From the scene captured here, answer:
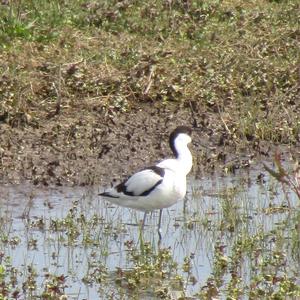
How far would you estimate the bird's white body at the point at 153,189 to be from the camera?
10838mm

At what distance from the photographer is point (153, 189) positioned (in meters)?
10.9

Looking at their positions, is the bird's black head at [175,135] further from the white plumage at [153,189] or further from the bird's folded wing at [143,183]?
the bird's folded wing at [143,183]

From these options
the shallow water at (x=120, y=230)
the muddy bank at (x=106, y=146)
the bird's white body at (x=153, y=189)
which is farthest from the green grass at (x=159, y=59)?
the bird's white body at (x=153, y=189)

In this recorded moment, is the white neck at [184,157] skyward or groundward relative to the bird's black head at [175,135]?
groundward

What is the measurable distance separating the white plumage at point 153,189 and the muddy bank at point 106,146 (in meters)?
1.18

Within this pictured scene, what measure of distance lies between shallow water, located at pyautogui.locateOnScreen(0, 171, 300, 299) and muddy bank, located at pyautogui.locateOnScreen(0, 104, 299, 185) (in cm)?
26

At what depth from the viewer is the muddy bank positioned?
1226 cm

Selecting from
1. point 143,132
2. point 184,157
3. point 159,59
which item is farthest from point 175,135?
point 159,59

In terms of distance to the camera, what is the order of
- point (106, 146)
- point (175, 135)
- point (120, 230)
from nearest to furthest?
point (120, 230)
point (175, 135)
point (106, 146)

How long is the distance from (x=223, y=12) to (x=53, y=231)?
5.89 metres

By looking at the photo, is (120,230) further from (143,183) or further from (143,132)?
(143,132)

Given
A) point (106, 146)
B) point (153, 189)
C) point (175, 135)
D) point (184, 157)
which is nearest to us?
point (153, 189)

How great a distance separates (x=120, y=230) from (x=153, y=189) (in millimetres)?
449

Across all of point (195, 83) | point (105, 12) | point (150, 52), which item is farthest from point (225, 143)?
point (105, 12)
